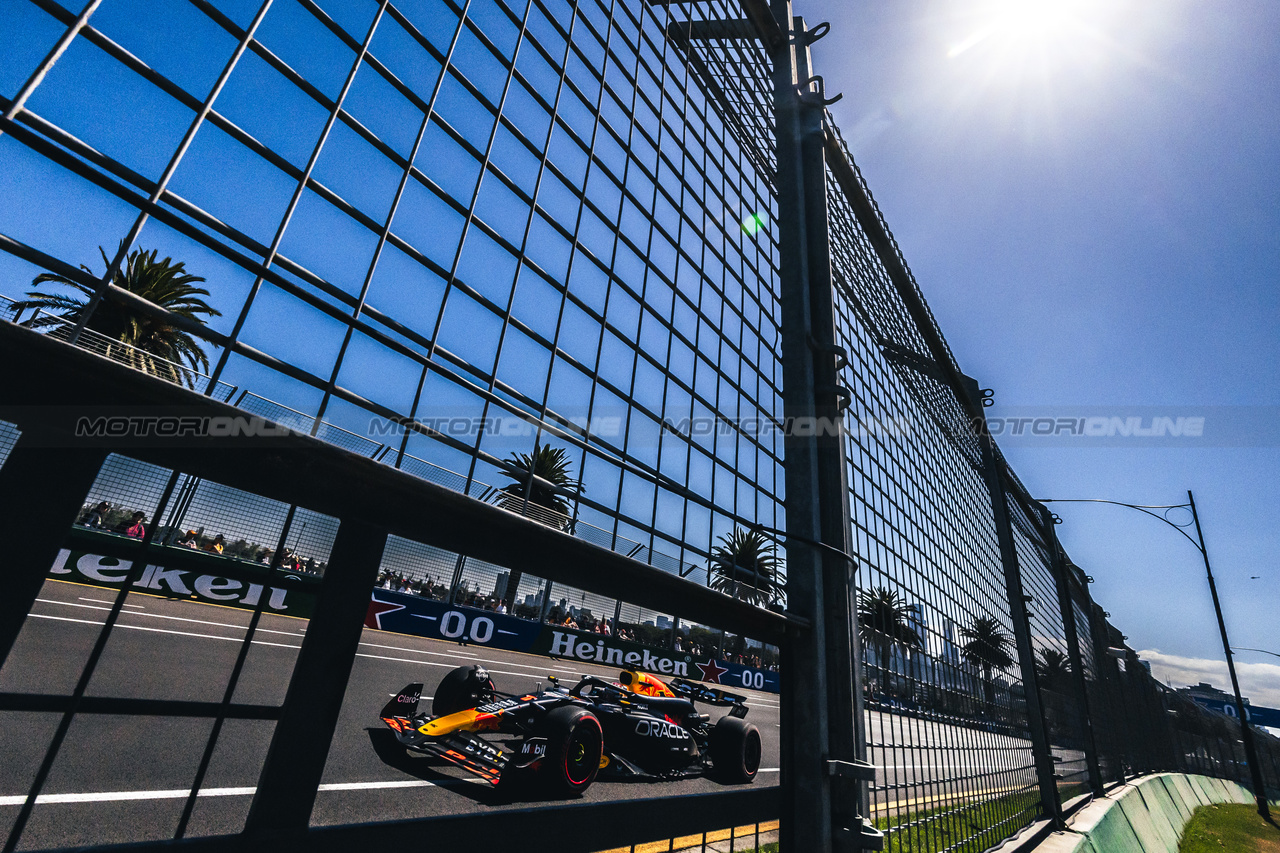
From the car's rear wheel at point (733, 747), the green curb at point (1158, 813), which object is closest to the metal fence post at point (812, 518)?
the car's rear wheel at point (733, 747)

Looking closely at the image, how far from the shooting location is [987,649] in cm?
485

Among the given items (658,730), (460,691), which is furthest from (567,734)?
(460,691)

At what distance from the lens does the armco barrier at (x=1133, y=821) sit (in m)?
5.14

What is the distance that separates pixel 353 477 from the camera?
122 cm

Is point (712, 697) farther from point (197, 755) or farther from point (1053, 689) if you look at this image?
point (197, 755)

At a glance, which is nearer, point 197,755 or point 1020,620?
point 197,755

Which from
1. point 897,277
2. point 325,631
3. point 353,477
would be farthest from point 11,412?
point 897,277

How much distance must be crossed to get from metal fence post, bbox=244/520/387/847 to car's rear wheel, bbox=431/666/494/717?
6038 millimetres

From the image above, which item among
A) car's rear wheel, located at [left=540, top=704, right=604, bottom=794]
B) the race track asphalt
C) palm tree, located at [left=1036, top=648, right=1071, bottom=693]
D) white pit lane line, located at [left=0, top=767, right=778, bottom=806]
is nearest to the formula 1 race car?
car's rear wheel, located at [left=540, top=704, right=604, bottom=794]

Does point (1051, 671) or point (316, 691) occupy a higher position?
point (1051, 671)

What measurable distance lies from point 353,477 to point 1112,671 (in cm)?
1598

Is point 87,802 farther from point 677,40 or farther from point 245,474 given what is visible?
point 677,40

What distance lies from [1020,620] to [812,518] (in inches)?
194

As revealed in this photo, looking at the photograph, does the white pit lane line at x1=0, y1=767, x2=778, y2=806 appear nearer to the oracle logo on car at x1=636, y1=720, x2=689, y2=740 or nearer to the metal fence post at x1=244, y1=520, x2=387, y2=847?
the oracle logo on car at x1=636, y1=720, x2=689, y2=740
